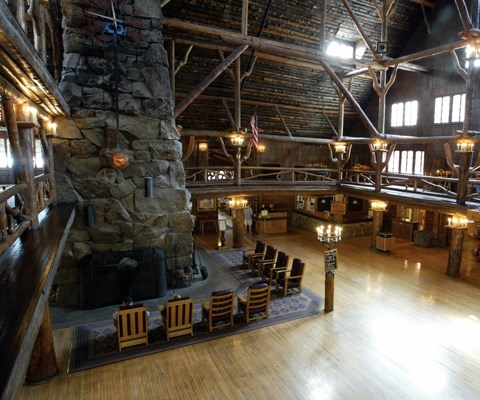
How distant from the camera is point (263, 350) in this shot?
6.75 meters

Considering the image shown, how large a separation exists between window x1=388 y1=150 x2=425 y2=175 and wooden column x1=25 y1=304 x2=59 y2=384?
16584mm

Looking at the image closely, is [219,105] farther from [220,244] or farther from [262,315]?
[262,315]

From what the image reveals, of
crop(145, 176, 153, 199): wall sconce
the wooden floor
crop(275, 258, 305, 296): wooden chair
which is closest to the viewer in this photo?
the wooden floor

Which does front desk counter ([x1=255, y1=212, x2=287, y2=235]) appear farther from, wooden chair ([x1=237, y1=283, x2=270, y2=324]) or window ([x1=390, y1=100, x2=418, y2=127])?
wooden chair ([x1=237, y1=283, x2=270, y2=324])

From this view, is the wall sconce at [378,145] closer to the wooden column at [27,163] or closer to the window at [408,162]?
the window at [408,162]

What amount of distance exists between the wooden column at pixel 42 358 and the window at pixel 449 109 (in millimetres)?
16622

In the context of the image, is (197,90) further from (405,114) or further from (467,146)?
(405,114)

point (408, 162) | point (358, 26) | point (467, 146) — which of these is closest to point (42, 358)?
point (467, 146)

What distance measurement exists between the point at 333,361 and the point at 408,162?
43.8 feet

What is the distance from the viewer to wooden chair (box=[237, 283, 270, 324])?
25.3 ft

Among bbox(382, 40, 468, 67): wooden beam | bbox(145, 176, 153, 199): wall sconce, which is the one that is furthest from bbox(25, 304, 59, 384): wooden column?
bbox(382, 40, 468, 67): wooden beam

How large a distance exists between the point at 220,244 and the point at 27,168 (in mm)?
10814

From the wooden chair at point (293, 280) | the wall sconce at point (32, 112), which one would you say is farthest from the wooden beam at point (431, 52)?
the wall sconce at point (32, 112)

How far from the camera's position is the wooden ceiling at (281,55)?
37.9 feet
